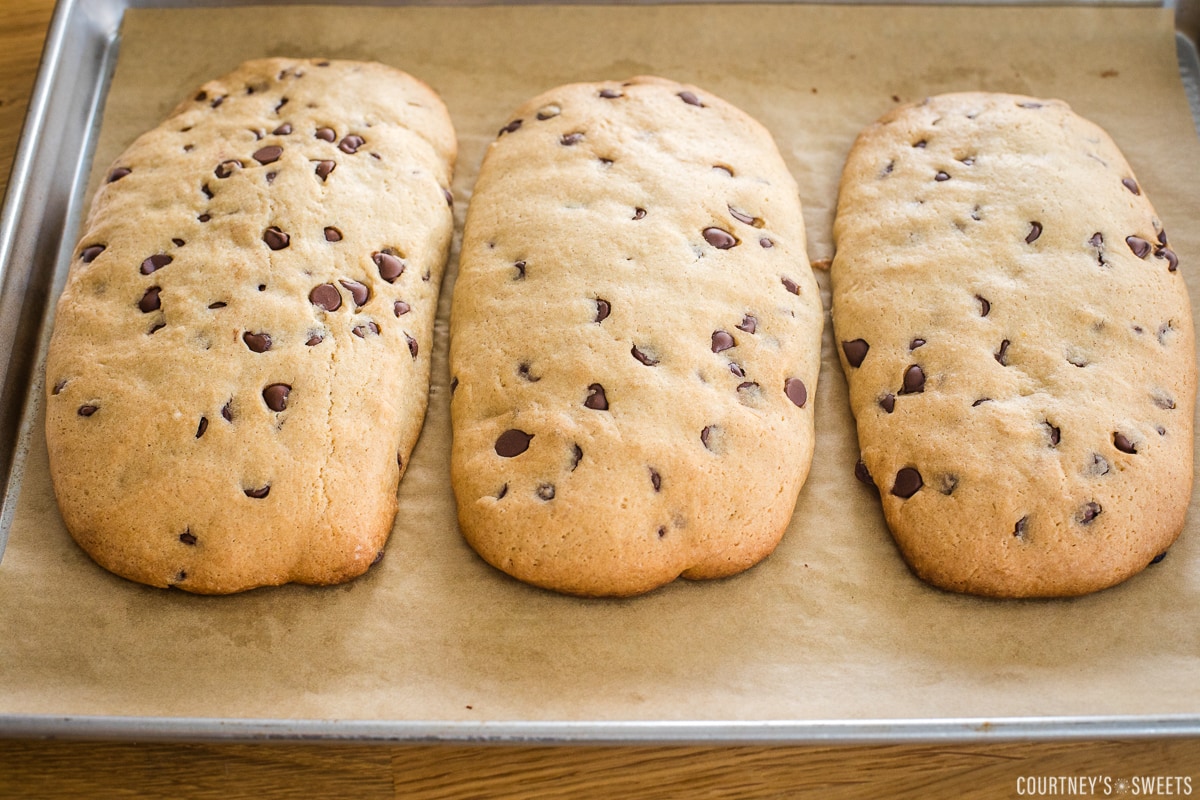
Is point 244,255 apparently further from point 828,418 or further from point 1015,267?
point 1015,267

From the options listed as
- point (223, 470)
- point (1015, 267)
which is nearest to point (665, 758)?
point (223, 470)

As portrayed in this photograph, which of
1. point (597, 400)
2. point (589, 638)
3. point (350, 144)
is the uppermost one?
point (350, 144)

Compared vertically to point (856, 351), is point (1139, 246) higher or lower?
higher

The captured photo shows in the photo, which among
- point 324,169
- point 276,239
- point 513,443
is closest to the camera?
point 513,443

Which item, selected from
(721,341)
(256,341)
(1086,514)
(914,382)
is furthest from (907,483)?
(256,341)

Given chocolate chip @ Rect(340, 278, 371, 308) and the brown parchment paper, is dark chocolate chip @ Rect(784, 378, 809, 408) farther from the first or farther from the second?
chocolate chip @ Rect(340, 278, 371, 308)

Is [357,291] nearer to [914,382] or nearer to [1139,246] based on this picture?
[914,382]

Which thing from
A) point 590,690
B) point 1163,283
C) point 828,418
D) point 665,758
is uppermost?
point 1163,283
